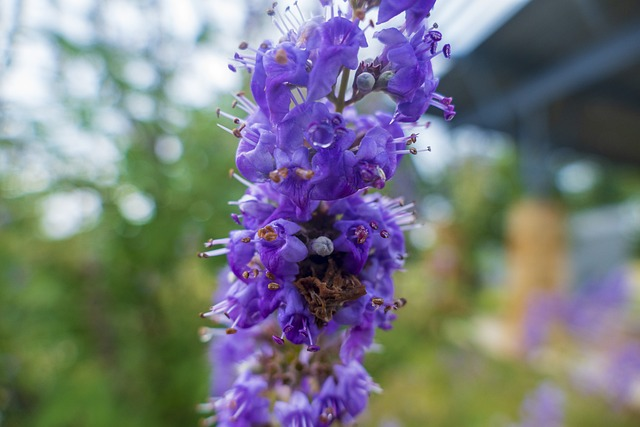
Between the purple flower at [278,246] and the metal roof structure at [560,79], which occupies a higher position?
the metal roof structure at [560,79]

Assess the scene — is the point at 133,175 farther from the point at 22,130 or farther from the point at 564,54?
the point at 564,54

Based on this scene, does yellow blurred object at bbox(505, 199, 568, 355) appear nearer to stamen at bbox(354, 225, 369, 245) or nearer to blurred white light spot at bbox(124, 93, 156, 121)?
blurred white light spot at bbox(124, 93, 156, 121)

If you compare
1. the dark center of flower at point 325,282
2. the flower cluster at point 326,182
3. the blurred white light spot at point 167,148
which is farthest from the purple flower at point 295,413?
the blurred white light spot at point 167,148

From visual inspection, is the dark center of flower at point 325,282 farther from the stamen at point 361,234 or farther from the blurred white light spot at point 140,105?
the blurred white light spot at point 140,105

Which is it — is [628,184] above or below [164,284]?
above

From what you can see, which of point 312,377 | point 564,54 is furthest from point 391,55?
point 564,54

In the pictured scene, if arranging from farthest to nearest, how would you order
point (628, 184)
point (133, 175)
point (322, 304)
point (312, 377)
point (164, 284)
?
point (628, 184) < point (164, 284) < point (133, 175) < point (312, 377) < point (322, 304)

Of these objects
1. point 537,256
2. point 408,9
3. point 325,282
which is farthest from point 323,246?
point 537,256
